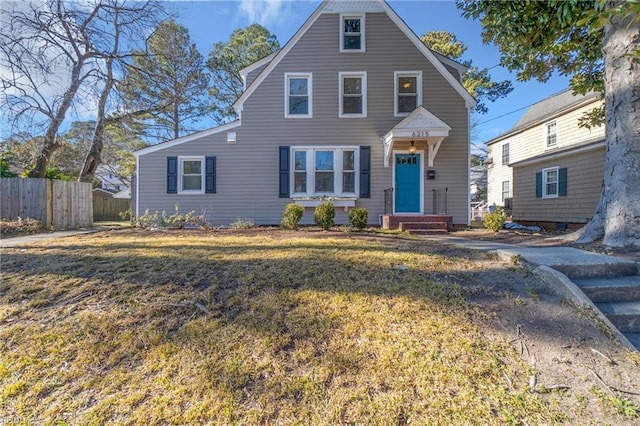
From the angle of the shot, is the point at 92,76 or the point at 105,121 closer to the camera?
the point at 92,76

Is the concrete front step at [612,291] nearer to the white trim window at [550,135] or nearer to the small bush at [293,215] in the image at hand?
the small bush at [293,215]

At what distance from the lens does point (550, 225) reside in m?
12.1

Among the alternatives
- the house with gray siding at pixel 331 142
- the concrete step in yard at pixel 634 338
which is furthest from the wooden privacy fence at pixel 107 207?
the concrete step in yard at pixel 634 338

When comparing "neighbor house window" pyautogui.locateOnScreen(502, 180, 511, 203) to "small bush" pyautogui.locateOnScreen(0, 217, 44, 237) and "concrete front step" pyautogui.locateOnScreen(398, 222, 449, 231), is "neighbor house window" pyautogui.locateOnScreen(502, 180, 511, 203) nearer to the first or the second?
"concrete front step" pyautogui.locateOnScreen(398, 222, 449, 231)

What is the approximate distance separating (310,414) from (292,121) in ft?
30.9

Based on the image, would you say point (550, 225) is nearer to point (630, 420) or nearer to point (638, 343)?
point (638, 343)

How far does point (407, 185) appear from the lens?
9.95 meters

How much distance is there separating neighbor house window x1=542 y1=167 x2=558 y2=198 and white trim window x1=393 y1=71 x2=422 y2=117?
7119 mm

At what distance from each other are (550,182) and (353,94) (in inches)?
372

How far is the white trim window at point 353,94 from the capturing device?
992 centimetres

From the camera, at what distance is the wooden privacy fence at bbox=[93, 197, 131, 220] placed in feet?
55.5

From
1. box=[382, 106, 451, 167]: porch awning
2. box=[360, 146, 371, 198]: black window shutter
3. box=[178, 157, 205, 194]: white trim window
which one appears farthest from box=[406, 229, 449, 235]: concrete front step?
box=[178, 157, 205, 194]: white trim window

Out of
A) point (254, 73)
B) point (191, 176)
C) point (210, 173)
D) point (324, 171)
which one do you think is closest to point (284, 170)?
point (324, 171)

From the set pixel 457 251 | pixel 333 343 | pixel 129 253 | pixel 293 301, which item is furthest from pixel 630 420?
pixel 129 253
